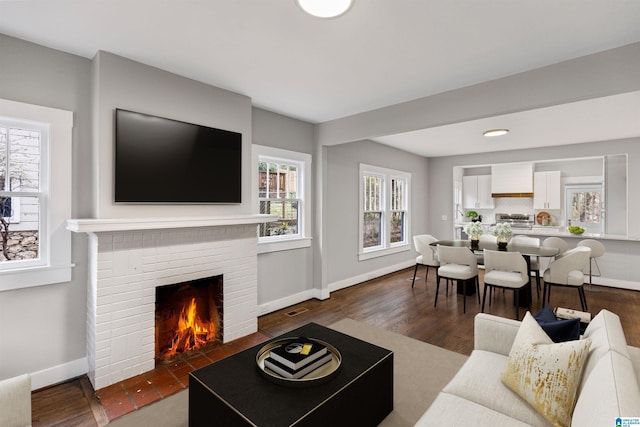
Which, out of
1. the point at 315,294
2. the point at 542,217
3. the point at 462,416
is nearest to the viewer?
the point at 462,416

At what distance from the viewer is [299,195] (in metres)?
4.52

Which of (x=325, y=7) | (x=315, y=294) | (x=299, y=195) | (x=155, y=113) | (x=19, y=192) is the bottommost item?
(x=315, y=294)

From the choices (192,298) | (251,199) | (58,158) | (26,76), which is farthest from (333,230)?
(26,76)

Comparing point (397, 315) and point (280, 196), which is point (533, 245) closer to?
point (397, 315)

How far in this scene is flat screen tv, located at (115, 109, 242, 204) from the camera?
8.50 ft

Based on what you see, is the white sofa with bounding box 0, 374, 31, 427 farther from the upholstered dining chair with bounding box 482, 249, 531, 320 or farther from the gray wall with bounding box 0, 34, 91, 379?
the upholstered dining chair with bounding box 482, 249, 531, 320

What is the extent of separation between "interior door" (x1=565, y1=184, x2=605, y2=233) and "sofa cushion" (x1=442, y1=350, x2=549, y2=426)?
6.62m

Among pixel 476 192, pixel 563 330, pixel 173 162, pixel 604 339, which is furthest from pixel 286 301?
pixel 476 192

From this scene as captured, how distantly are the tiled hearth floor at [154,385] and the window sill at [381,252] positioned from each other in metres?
3.04

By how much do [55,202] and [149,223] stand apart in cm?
71

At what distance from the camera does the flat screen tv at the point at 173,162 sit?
8.50 ft

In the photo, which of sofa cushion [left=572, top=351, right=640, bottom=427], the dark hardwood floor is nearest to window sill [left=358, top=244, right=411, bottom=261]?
the dark hardwood floor

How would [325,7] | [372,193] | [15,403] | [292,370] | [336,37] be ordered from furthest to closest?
[372,193] → [336,37] → [325,7] → [292,370] → [15,403]

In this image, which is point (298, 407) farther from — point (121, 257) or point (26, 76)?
point (26, 76)
